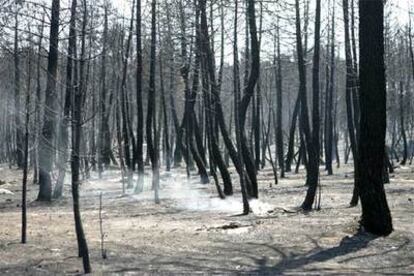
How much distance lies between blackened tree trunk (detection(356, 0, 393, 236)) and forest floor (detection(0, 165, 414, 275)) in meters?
0.47

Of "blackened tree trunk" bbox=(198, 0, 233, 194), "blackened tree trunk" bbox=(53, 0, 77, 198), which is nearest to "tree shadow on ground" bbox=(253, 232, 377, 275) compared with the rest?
"blackened tree trunk" bbox=(53, 0, 77, 198)

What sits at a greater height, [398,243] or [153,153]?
[153,153]

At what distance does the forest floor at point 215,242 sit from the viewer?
9.66 meters

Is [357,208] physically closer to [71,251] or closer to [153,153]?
[71,251]

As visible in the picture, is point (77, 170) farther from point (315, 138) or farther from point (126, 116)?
point (126, 116)

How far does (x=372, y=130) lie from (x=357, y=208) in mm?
6117

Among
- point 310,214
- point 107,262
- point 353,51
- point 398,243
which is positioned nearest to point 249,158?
point 310,214

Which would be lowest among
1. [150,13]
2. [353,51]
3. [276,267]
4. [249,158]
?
[276,267]

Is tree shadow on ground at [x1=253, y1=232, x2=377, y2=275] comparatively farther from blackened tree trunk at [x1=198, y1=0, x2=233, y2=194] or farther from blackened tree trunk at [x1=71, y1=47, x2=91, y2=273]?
blackened tree trunk at [x1=198, y1=0, x2=233, y2=194]

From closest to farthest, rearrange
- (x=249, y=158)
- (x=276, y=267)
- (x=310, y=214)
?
(x=276, y=267) → (x=310, y=214) → (x=249, y=158)

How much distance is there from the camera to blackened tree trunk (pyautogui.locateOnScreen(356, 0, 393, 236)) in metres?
11.6

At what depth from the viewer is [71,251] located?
434 inches

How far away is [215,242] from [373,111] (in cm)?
367

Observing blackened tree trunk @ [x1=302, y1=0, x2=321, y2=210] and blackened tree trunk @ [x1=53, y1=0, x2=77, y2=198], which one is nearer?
blackened tree trunk @ [x1=53, y1=0, x2=77, y2=198]
